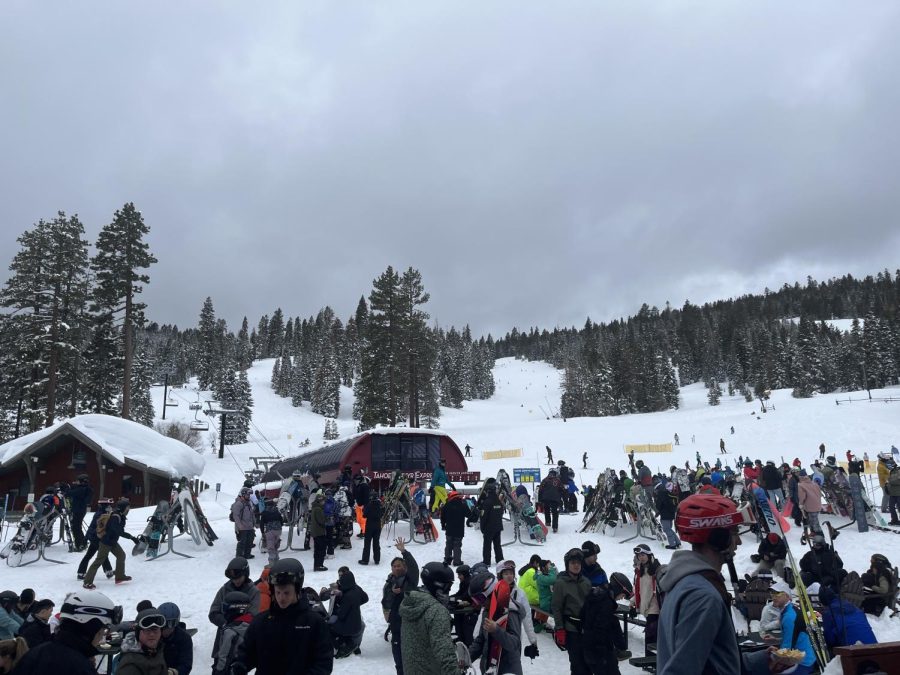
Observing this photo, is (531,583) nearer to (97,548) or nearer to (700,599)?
(700,599)

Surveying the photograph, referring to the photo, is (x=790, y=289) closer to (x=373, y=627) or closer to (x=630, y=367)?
(x=630, y=367)

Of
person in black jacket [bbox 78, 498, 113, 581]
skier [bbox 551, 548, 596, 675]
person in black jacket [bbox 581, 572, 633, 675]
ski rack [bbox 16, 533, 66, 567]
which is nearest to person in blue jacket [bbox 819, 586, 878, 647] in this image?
person in black jacket [bbox 581, 572, 633, 675]

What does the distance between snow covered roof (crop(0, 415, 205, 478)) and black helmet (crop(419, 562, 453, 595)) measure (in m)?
26.7

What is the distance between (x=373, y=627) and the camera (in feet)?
34.6

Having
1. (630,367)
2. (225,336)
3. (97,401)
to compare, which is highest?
(225,336)

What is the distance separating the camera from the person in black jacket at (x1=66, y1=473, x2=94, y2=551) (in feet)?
49.9

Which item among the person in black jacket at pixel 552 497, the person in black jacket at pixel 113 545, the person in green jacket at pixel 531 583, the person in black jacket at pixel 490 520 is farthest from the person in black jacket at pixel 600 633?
the person in black jacket at pixel 552 497

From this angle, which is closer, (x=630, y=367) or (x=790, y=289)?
(x=630, y=367)

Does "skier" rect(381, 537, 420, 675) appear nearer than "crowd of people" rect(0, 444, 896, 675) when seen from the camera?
No

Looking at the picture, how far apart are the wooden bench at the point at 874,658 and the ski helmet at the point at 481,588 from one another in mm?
3774

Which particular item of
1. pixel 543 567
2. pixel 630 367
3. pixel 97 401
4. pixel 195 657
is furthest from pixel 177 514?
pixel 630 367

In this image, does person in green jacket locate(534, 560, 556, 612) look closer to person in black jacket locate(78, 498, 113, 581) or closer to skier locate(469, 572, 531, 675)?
skier locate(469, 572, 531, 675)

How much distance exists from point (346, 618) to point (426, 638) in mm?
5099

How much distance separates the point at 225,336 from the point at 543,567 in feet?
406
